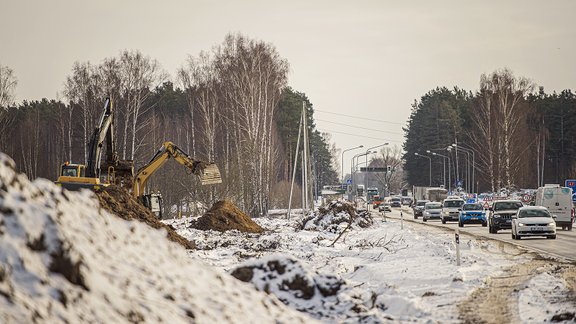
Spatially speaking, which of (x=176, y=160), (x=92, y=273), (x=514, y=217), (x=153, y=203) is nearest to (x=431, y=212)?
(x=153, y=203)

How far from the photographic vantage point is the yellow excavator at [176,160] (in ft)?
115

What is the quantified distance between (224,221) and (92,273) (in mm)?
30159

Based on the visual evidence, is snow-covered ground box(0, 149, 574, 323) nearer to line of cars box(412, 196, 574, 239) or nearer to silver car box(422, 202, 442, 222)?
line of cars box(412, 196, 574, 239)

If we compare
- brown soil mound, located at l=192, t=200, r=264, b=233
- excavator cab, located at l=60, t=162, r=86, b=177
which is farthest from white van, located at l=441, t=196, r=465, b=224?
excavator cab, located at l=60, t=162, r=86, b=177

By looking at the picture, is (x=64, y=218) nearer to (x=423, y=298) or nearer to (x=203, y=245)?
(x=423, y=298)

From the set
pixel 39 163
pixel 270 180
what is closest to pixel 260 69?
pixel 270 180

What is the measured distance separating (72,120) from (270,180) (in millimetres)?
23130

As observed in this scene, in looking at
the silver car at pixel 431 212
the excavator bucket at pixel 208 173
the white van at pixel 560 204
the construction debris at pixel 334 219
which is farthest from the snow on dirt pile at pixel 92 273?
the silver car at pixel 431 212

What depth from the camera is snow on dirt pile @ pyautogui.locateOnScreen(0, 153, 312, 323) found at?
612 centimetres

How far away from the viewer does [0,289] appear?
5.84 m

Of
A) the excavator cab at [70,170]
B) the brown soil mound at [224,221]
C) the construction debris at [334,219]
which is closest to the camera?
the excavator cab at [70,170]

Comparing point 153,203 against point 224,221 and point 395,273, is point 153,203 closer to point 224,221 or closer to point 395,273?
point 224,221

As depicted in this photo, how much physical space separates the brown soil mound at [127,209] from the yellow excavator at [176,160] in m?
5.26

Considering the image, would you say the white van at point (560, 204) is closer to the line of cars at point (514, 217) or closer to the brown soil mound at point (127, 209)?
the line of cars at point (514, 217)
